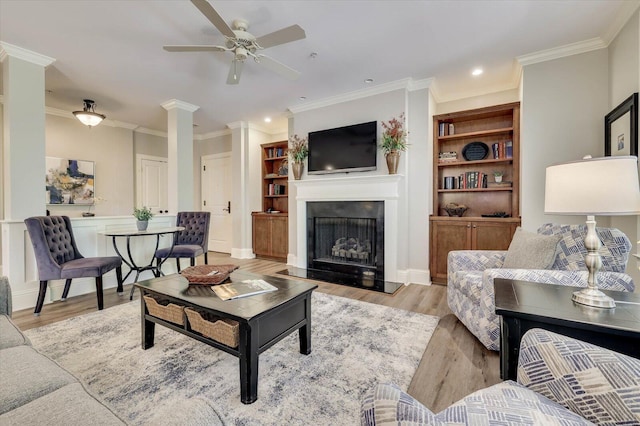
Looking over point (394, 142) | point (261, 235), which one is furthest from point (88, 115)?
point (394, 142)

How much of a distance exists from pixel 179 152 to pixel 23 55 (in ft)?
6.28

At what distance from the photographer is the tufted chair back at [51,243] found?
8.63 ft

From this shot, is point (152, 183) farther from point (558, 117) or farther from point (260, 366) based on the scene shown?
point (558, 117)

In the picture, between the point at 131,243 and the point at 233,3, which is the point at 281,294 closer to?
the point at 233,3

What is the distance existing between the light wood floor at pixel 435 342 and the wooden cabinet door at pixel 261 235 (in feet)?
6.82

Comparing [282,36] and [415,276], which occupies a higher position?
[282,36]

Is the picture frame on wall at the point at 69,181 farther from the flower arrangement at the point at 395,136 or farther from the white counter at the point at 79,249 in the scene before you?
the flower arrangement at the point at 395,136

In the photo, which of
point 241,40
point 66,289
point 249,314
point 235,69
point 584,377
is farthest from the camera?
point 66,289

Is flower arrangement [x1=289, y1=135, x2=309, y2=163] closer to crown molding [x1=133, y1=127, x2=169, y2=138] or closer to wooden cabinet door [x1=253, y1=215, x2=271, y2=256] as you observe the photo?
wooden cabinet door [x1=253, y1=215, x2=271, y2=256]

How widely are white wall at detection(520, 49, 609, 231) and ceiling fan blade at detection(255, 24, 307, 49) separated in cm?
269

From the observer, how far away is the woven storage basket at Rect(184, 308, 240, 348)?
5.04ft

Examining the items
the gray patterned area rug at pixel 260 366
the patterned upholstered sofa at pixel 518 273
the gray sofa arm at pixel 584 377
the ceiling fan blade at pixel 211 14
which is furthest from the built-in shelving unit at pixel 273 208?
the gray sofa arm at pixel 584 377

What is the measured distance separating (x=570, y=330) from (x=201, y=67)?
12.9 ft

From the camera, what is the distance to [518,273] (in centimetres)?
183
